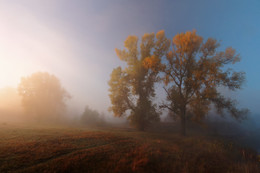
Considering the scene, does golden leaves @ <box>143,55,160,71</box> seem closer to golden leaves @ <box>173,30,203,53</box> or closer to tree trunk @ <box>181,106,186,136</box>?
golden leaves @ <box>173,30,203,53</box>

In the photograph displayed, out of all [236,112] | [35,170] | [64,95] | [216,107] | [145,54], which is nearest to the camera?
[35,170]

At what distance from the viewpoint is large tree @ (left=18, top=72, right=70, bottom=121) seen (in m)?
27.6

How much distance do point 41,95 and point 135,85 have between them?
28.9m

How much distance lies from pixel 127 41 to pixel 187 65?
1023 centimetres

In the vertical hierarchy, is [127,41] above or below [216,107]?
above

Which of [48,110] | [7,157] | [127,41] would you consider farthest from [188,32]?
[48,110]

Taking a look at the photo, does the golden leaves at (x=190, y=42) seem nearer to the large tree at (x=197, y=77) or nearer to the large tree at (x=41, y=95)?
the large tree at (x=197, y=77)

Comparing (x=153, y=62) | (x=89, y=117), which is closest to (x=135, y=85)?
(x=153, y=62)

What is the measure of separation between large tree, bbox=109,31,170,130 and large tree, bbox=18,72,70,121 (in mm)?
25029

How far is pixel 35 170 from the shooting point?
391 centimetres

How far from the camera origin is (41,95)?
29.1 m

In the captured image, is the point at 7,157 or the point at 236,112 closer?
the point at 7,157

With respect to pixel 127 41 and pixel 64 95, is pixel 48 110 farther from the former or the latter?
pixel 127 41

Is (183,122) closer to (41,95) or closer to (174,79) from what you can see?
(174,79)
